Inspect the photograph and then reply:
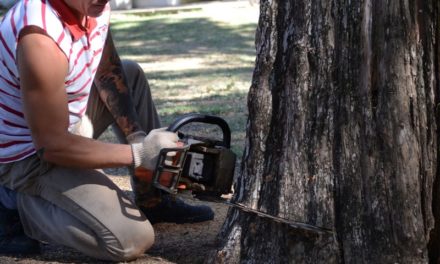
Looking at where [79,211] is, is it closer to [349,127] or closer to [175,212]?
[175,212]

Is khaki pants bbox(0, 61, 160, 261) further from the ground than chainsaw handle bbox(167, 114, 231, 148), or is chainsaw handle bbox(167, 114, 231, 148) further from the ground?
chainsaw handle bbox(167, 114, 231, 148)

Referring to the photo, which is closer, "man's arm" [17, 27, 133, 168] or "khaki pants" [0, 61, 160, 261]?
"man's arm" [17, 27, 133, 168]

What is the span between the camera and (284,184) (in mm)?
3297

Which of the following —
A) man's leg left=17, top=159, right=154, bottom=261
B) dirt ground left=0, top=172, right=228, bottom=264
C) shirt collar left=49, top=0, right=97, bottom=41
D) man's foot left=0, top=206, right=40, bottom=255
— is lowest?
dirt ground left=0, top=172, right=228, bottom=264

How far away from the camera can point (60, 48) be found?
136 inches

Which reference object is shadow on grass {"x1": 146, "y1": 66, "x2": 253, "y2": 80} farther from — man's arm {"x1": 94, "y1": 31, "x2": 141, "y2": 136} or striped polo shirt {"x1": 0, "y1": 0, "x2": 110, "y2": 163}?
striped polo shirt {"x1": 0, "y1": 0, "x2": 110, "y2": 163}

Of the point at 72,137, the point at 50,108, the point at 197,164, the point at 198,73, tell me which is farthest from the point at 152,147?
the point at 198,73

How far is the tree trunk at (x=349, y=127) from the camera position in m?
3.04

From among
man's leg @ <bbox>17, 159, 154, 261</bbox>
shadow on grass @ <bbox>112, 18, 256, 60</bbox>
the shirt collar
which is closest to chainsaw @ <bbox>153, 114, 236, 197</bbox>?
man's leg @ <bbox>17, 159, 154, 261</bbox>

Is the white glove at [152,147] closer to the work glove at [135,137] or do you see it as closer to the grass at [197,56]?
the work glove at [135,137]

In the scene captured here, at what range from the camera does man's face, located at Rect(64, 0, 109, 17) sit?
3467mm

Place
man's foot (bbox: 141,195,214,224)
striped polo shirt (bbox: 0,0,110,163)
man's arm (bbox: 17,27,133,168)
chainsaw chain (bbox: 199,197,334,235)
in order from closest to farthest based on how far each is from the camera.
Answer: chainsaw chain (bbox: 199,197,334,235)
man's arm (bbox: 17,27,133,168)
striped polo shirt (bbox: 0,0,110,163)
man's foot (bbox: 141,195,214,224)

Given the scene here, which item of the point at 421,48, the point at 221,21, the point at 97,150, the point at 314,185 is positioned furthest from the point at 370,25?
the point at 221,21

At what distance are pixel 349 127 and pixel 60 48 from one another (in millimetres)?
1159
